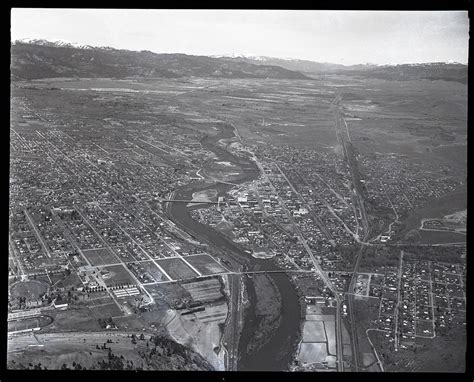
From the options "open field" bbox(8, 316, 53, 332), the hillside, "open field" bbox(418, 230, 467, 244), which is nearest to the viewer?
"open field" bbox(8, 316, 53, 332)

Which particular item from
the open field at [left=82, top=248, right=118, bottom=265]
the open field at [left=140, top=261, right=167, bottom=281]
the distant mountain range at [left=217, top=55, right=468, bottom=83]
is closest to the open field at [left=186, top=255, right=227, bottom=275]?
the open field at [left=140, top=261, right=167, bottom=281]

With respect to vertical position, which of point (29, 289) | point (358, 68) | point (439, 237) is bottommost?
point (29, 289)

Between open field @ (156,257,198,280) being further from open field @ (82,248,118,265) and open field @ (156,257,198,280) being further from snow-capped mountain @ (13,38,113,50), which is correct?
snow-capped mountain @ (13,38,113,50)

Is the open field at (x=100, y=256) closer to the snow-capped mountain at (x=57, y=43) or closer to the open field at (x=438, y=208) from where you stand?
the snow-capped mountain at (x=57, y=43)

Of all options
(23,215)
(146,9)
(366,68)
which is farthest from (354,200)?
(23,215)

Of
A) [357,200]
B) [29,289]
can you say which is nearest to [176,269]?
[29,289]

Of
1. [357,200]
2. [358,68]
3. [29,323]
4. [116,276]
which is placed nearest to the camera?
[29,323]

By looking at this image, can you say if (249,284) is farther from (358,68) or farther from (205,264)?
(358,68)
